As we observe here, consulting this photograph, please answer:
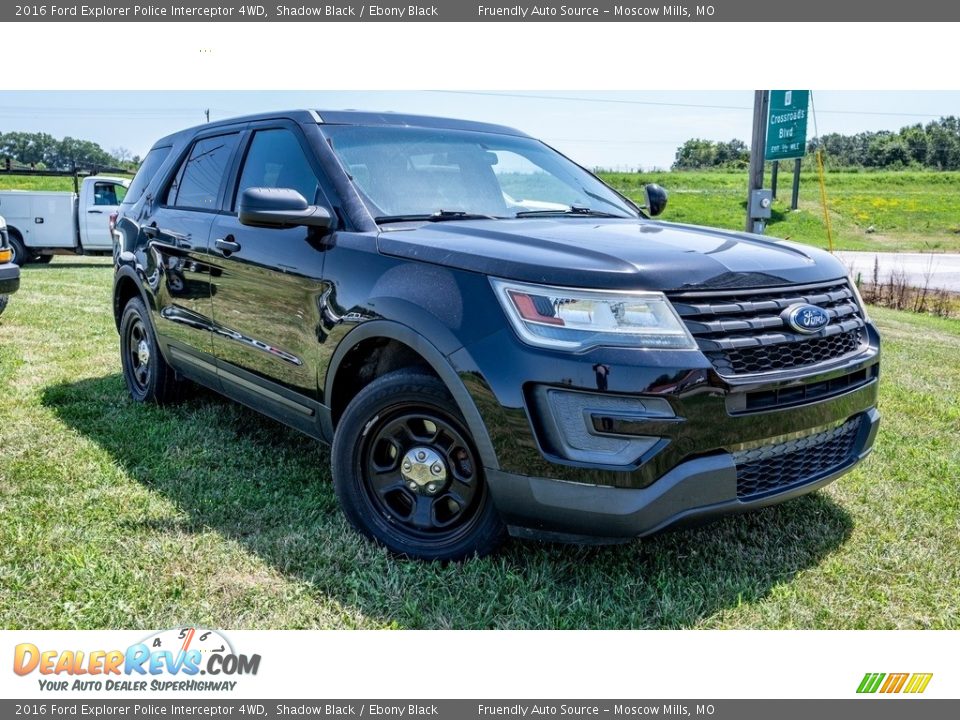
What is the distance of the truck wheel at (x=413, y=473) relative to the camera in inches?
113

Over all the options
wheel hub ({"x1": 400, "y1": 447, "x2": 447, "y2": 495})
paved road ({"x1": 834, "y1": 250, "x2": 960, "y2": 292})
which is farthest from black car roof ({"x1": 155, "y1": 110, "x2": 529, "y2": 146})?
paved road ({"x1": 834, "y1": 250, "x2": 960, "y2": 292})

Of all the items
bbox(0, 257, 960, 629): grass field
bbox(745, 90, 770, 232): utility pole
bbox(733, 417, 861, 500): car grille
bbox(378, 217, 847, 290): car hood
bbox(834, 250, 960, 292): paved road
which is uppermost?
bbox(745, 90, 770, 232): utility pole

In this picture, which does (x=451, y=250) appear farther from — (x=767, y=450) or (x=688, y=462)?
(x=767, y=450)

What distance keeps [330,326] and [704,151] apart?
59.3 metres

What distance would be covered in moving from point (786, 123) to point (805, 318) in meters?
8.71

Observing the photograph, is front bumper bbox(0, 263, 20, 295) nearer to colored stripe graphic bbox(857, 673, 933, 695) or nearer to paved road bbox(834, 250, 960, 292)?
colored stripe graphic bbox(857, 673, 933, 695)

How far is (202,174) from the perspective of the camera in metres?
4.59

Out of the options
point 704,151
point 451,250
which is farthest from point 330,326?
point 704,151

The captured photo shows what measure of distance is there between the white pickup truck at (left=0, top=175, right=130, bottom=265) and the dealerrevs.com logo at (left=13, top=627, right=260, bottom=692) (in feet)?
53.6

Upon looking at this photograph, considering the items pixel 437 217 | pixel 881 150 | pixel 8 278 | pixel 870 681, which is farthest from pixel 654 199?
pixel 881 150

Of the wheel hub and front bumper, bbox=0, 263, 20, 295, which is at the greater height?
front bumper, bbox=0, 263, 20, 295

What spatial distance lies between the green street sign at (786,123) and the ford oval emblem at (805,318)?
8275 mm

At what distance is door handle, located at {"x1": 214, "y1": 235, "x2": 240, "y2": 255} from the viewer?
12.8 ft

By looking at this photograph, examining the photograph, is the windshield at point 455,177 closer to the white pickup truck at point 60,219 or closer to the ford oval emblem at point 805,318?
the ford oval emblem at point 805,318
